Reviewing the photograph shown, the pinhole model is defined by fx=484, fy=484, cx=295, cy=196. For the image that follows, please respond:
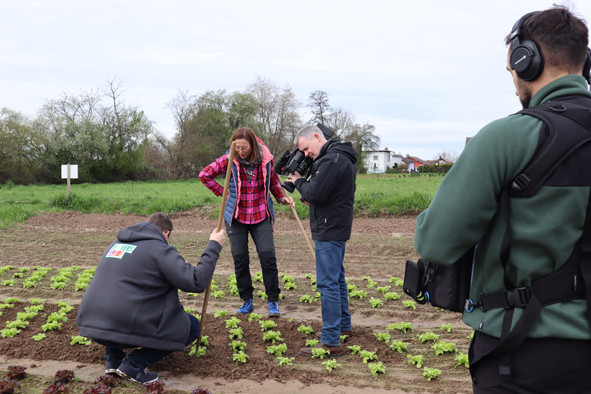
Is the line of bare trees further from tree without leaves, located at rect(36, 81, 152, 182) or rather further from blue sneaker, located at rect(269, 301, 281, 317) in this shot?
blue sneaker, located at rect(269, 301, 281, 317)

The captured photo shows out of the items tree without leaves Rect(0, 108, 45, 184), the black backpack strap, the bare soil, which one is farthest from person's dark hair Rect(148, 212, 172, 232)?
tree without leaves Rect(0, 108, 45, 184)

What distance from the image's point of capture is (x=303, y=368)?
15.2 ft

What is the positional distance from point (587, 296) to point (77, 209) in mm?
19793

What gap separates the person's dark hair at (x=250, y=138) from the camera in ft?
20.0

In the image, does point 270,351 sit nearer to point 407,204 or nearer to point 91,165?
point 407,204

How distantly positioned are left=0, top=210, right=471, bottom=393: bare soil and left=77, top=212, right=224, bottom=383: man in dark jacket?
0.44 meters

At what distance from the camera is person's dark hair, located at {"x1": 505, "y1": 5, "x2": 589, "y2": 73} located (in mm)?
1841

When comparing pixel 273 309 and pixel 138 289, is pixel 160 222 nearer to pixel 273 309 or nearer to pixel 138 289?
pixel 138 289

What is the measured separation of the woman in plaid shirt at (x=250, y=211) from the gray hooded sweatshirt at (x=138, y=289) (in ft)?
7.26

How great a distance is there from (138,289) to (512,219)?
10.4 ft

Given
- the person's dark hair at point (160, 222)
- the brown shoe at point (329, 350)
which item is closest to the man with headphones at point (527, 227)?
the person's dark hair at point (160, 222)

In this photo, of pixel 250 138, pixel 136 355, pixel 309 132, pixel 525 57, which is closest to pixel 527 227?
pixel 525 57

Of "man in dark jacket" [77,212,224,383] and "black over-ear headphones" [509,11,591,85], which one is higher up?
"black over-ear headphones" [509,11,591,85]

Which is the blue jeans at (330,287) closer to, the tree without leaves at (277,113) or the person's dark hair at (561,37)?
the person's dark hair at (561,37)
